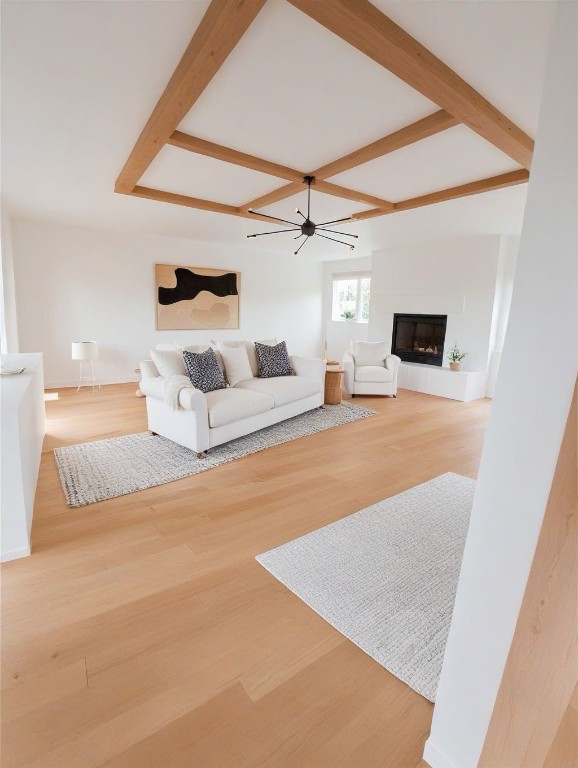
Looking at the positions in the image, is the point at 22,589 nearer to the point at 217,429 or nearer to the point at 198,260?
the point at 217,429

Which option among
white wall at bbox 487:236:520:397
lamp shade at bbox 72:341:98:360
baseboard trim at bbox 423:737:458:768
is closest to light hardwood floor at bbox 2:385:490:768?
baseboard trim at bbox 423:737:458:768

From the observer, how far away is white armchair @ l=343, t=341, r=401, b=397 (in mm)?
5562

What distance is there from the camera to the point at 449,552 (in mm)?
2125

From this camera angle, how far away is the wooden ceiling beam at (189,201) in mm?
4125

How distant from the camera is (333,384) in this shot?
5.11 m

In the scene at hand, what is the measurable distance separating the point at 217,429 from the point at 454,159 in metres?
3.03

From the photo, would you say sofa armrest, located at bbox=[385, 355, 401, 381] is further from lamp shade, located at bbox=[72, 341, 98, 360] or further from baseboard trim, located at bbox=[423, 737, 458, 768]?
baseboard trim, located at bbox=[423, 737, 458, 768]

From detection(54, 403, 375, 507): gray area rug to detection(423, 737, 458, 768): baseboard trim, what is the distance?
2.21m

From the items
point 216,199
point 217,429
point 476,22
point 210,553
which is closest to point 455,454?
point 217,429

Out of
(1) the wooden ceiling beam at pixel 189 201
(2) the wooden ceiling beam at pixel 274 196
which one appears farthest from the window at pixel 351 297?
(2) the wooden ceiling beam at pixel 274 196

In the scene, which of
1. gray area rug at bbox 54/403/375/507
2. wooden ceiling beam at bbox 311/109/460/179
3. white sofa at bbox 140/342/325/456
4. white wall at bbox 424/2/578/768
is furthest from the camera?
white sofa at bbox 140/342/325/456

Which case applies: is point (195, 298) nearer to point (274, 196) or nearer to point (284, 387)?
point (274, 196)

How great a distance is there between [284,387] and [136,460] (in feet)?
5.41

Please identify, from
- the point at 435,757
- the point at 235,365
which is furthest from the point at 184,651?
the point at 235,365
